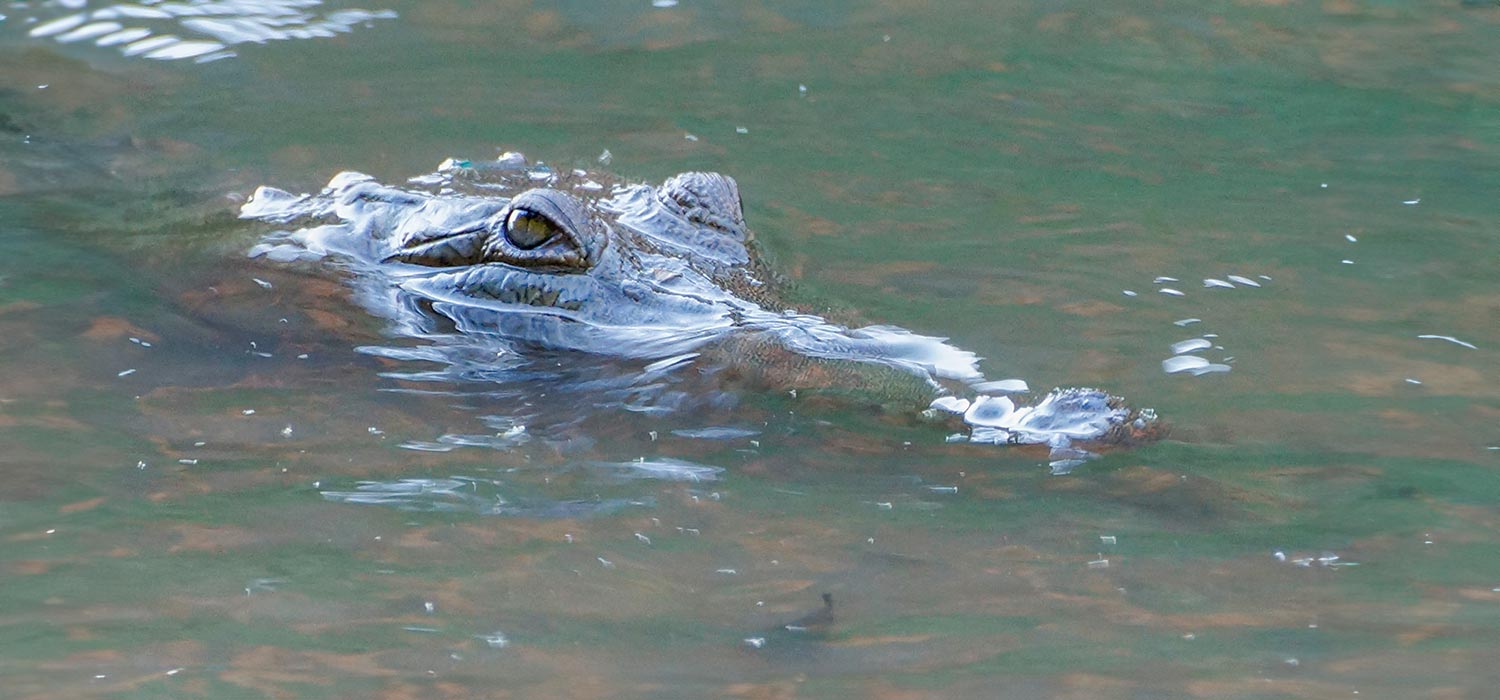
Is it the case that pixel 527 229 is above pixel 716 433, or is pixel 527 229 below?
above

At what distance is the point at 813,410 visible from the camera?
4.13 m

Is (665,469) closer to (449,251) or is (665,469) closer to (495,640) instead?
(495,640)

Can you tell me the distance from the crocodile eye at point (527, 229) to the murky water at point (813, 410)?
0.54 meters

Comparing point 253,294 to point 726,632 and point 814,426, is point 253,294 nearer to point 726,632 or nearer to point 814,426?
point 814,426

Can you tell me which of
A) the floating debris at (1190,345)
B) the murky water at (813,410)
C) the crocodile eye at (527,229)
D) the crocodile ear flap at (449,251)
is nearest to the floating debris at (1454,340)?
the murky water at (813,410)

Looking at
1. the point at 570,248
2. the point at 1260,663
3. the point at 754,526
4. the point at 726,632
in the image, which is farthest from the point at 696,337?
the point at 1260,663

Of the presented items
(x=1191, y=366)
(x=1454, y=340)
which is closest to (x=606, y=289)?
(x=1191, y=366)

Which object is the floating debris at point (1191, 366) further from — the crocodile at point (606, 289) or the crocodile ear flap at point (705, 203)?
the crocodile ear flap at point (705, 203)

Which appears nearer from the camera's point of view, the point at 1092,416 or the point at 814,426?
the point at 1092,416

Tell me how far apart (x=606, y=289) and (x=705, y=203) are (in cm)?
59

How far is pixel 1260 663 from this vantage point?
2.96 metres

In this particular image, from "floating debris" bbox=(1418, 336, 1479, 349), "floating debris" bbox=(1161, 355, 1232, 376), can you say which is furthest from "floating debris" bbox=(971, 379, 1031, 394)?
"floating debris" bbox=(1418, 336, 1479, 349)

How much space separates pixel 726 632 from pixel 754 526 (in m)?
0.48

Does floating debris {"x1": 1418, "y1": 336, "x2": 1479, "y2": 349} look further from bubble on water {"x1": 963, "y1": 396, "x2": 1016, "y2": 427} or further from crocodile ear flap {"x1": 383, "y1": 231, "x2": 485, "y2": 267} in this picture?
crocodile ear flap {"x1": 383, "y1": 231, "x2": 485, "y2": 267}
